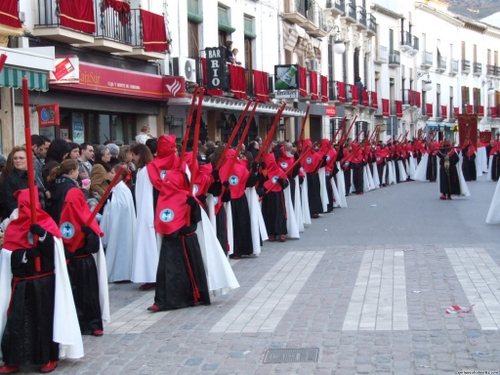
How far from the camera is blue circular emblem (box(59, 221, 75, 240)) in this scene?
724cm

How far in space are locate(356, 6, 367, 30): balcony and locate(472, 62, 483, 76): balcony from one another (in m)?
23.5

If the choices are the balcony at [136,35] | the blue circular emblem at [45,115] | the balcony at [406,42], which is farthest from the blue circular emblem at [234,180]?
the balcony at [406,42]

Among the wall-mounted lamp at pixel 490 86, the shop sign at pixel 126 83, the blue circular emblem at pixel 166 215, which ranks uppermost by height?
the wall-mounted lamp at pixel 490 86

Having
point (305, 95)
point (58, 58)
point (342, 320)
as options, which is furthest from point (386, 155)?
point (342, 320)

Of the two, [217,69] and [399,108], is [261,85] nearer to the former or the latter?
[217,69]

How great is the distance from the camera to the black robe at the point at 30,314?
20.9 feet

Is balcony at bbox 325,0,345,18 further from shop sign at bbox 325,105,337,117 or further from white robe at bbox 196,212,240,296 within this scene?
white robe at bbox 196,212,240,296

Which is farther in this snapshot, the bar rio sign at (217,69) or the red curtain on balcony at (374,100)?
the red curtain on balcony at (374,100)

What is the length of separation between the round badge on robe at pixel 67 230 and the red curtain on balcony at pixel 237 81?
18.2 metres

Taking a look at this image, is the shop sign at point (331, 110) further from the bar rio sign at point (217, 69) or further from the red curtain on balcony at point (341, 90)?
the bar rio sign at point (217, 69)

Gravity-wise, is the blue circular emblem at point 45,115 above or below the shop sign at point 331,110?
below

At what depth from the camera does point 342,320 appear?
7871 millimetres

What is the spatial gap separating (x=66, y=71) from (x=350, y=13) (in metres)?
29.5

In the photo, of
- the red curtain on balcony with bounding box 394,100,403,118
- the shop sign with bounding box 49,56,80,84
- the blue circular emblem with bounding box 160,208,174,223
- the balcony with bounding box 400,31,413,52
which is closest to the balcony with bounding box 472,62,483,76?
the balcony with bounding box 400,31,413,52
